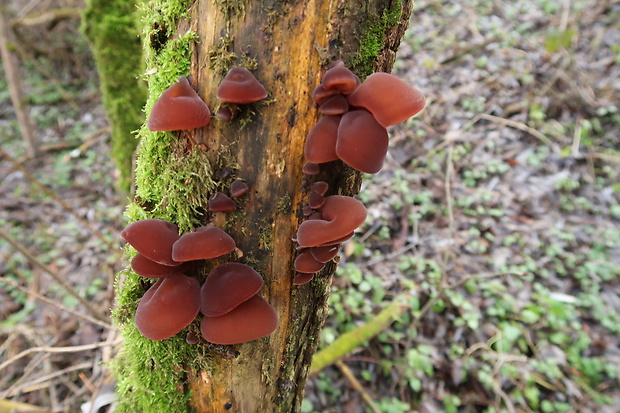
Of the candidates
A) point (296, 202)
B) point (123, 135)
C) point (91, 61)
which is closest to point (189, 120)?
point (296, 202)

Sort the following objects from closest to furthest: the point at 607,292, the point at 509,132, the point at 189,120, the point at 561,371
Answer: the point at 189,120 < the point at 561,371 < the point at 607,292 < the point at 509,132

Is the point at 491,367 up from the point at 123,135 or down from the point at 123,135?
down

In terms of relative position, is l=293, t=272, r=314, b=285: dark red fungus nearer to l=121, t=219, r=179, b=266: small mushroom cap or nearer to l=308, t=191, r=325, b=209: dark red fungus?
l=308, t=191, r=325, b=209: dark red fungus

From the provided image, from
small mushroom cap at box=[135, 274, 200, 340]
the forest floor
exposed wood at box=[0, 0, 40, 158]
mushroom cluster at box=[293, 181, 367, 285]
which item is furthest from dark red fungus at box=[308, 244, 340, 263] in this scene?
exposed wood at box=[0, 0, 40, 158]

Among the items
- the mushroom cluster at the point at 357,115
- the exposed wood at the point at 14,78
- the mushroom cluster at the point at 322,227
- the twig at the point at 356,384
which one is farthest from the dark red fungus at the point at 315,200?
the exposed wood at the point at 14,78

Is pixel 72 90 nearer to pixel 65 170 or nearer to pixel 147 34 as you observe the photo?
pixel 65 170

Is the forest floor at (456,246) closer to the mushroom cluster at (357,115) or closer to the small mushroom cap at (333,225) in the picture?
the small mushroom cap at (333,225)

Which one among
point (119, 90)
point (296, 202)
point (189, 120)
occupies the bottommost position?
point (119, 90)
